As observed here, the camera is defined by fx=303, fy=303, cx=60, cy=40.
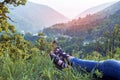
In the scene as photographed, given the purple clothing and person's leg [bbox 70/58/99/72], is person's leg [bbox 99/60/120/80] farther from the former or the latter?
person's leg [bbox 70/58/99/72]

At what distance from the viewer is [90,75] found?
11.0ft

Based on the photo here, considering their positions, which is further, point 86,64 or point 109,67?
point 86,64

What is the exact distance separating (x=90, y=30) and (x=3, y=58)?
184281mm

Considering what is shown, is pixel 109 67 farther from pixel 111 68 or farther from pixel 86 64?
pixel 86 64

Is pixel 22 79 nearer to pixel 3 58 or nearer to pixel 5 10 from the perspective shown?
pixel 3 58

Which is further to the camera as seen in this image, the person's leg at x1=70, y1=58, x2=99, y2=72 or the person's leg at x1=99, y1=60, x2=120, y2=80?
the person's leg at x1=70, y1=58, x2=99, y2=72

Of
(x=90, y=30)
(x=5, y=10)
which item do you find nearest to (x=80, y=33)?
(x=90, y=30)

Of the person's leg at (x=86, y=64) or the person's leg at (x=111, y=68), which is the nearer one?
the person's leg at (x=111, y=68)

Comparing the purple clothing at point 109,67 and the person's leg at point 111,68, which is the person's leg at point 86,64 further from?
the person's leg at point 111,68

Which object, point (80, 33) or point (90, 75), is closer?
point (90, 75)

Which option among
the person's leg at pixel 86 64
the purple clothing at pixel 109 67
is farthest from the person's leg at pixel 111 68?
the person's leg at pixel 86 64

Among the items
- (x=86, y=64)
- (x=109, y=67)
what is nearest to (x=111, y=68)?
(x=109, y=67)

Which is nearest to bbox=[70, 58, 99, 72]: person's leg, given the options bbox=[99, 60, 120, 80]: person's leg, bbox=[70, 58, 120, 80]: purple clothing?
bbox=[70, 58, 120, 80]: purple clothing

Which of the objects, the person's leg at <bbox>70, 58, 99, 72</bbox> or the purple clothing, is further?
the person's leg at <bbox>70, 58, 99, 72</bbox>
